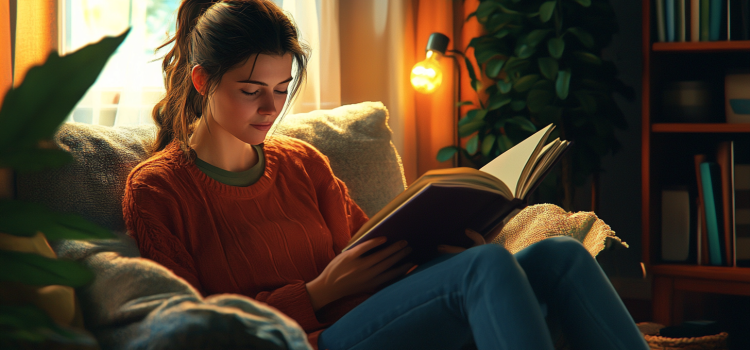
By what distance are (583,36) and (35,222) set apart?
5.64ft

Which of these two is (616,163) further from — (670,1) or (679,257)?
(670,1)

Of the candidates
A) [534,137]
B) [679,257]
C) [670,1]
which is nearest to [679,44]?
[670,1]

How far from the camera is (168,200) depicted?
0.93m

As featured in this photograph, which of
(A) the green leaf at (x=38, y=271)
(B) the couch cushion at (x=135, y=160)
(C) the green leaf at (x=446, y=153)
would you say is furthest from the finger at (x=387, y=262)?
(C) the green leaf at (x=446, y=153)

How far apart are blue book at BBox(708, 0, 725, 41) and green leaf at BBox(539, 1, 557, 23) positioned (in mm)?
486

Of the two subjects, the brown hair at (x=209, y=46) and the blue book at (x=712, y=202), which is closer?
the brown hair at (x=209, y=46)

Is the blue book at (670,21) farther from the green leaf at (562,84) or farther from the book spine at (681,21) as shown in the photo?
the green leaf at (562,84)

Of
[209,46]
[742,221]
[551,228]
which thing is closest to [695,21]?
[742,221]

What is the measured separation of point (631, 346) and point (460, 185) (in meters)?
0.37

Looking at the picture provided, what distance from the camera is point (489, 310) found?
74 cm

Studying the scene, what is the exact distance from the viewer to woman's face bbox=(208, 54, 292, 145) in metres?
0.96

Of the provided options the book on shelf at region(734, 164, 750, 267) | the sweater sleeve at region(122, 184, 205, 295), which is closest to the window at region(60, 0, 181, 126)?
the sweater sleeve at region(122, 184, 205, 295)

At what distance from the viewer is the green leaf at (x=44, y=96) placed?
242 mm

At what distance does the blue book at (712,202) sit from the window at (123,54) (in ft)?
5.52
